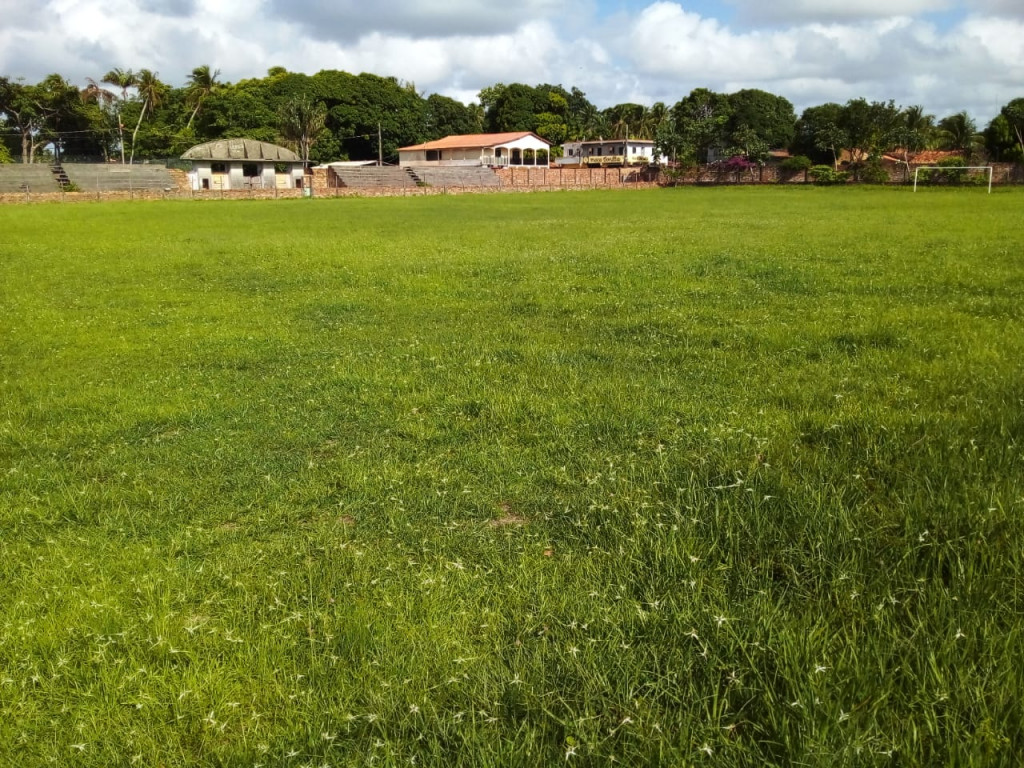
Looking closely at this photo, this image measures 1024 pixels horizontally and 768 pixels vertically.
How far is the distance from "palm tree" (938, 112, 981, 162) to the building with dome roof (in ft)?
219

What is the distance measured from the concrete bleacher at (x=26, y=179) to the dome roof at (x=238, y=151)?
1179 cm

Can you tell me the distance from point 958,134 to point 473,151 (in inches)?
2094

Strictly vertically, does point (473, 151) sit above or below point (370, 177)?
above

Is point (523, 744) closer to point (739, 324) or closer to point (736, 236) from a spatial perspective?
point (739, 324)

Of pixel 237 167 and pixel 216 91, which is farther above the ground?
pixel 216 91

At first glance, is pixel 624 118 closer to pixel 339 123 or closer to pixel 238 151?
pixel 339 123

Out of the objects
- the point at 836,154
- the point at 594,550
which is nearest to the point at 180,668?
the point at 594,550

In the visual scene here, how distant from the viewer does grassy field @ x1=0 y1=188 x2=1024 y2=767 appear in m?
3.02

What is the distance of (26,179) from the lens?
226 feet

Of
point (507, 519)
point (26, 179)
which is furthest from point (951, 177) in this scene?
point (26, 179)

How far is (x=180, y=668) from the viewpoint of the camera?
356cm

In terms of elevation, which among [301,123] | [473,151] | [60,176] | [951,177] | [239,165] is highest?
[301,123]

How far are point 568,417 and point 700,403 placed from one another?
115cm

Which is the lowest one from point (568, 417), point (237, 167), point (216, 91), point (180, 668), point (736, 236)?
point (180, 668)
